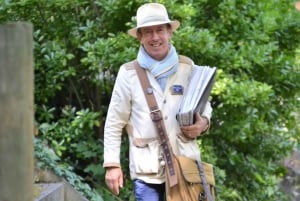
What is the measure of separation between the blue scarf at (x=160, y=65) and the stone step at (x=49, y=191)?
1435 millimetres

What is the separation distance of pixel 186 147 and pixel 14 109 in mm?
2266

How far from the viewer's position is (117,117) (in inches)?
189

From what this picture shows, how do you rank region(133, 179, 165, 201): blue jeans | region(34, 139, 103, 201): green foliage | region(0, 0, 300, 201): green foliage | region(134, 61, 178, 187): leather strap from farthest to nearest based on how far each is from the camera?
region(0, 0, 300, 201): green foliage
region(34, 139, 103, 201): green foliage
region(133, 179, 165, 201): blue jeans
region(134, 61, 178, 187): leather strap

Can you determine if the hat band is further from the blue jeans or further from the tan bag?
the blue jeans

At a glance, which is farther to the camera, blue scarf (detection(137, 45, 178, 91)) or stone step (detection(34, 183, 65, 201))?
stone step (detection(34, 183, 65, 201))

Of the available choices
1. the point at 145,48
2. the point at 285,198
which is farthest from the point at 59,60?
the point at 285,198

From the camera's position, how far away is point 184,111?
15.1 ft

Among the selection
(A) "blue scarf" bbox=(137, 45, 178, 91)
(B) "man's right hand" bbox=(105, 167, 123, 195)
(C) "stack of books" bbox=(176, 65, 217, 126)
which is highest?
(A) "blue scarf" bbox=(137, 45, 178, 91)

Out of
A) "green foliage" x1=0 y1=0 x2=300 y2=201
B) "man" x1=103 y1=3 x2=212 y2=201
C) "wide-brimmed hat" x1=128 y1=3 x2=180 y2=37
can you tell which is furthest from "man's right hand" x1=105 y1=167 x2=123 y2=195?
"green foliage" x1=0 y1=0 x2=300 y2=201

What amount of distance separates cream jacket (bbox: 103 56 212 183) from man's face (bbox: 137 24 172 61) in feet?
0.47

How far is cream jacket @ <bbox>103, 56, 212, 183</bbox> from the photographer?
183 inches

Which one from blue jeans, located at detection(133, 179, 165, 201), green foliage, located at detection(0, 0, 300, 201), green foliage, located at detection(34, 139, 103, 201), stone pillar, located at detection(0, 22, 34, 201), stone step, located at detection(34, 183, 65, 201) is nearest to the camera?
stone pillar, located at detection(0, 22, 34, 201)

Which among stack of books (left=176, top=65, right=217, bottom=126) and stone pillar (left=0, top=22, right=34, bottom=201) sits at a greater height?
stone pillar (left=0, top=22, right=34, bottom=201)

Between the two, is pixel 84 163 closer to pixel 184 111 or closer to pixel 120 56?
pixel 120 56
